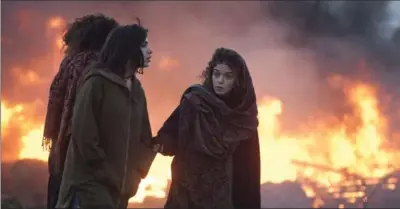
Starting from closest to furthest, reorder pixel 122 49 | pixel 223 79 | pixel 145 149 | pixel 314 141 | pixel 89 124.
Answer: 1. pixel 89 124
2. pixel 122 49
3. pixel 145 149
4. pixel 223 79
5. pixel 314 141

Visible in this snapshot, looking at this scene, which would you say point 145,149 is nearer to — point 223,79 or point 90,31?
point 90,31

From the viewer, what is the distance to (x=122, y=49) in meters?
3.82

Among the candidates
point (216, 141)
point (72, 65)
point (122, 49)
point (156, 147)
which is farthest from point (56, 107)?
point (216, 141)

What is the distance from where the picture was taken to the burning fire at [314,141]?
17.6 meters

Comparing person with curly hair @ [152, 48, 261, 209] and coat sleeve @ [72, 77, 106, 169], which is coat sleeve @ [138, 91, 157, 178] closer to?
coat sleeve @ [72, 77, 106, 169]

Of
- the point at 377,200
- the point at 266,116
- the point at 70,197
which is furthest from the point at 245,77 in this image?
the point at 377,200

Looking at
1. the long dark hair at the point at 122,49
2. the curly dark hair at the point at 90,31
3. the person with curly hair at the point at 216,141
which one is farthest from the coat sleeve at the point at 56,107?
the person with curly hair at the point at 216,141

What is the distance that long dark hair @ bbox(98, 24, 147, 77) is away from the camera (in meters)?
3.82

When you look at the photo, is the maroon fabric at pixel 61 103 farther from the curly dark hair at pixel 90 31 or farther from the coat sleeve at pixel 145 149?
the coat sleeve at pixel 145 149

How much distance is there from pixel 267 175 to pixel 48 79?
642 centimetres

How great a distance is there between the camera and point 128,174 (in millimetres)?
3805

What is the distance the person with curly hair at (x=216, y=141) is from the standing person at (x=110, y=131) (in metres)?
0.86

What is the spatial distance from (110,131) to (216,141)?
136 cm

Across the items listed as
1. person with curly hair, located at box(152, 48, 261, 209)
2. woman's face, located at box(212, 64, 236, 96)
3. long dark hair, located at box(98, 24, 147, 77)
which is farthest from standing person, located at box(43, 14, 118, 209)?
woman's face, located at box(212, 64, 236, 96)
